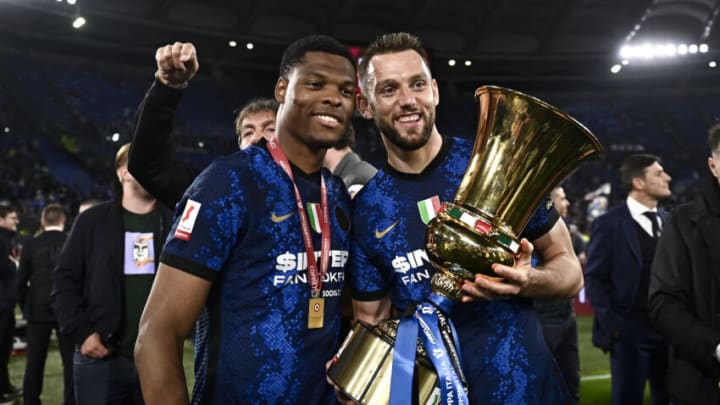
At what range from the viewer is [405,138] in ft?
6.09

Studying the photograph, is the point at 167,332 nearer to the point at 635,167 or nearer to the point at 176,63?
the point at 176,63

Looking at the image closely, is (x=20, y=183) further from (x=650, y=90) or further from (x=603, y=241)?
(x=650, y=90)

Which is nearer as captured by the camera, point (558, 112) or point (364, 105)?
point (558, 112)

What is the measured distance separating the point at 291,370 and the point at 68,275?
207 centimetres

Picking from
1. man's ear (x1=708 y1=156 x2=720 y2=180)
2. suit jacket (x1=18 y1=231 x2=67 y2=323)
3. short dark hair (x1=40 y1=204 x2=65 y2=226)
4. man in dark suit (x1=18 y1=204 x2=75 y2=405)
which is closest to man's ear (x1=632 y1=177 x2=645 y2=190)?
man's ear (x1=708 y1=156 x2=720 y2=180)

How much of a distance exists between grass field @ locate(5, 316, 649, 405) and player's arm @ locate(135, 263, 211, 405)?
4538 millimetres

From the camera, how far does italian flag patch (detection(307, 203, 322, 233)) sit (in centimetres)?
171

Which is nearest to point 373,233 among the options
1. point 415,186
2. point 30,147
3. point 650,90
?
point 415,186

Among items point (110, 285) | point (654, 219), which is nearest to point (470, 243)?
point (110, 285)

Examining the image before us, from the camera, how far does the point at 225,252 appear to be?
1.56 meters

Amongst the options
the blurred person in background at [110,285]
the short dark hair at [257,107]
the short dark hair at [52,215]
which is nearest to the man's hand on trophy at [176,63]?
the short dark hair at [257,107]

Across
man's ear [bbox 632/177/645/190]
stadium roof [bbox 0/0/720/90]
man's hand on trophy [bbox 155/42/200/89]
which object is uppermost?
stadium roof [bbox 0/0/720/90]

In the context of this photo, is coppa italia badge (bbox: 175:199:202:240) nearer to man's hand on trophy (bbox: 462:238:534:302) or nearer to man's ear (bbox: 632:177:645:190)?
man's hand on trophy (bbox: 462:238:534:302)

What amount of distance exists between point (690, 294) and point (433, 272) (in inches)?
49.9
